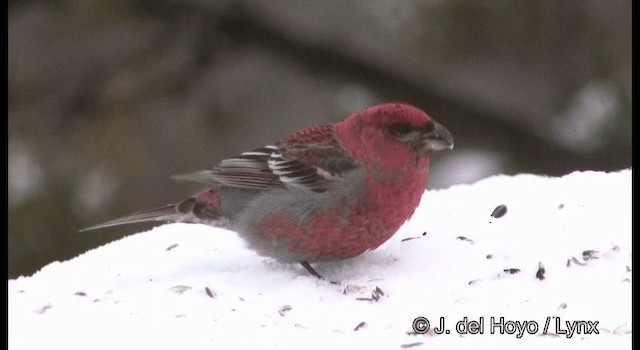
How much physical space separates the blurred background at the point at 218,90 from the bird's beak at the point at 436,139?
124 inches

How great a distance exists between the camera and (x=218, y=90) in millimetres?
7828

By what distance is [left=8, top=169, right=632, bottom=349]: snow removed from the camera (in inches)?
144

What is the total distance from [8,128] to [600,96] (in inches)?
169

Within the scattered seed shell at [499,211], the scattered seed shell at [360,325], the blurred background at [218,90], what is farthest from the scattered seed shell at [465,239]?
the blurred background at [218,90]

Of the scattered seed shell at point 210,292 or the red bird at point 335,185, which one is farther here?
the red bird at point 335,185

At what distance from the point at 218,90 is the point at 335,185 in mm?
3407

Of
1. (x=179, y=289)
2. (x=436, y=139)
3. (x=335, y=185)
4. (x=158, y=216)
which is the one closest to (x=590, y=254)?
(x=436, y=139)

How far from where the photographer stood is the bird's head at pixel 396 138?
458 cm

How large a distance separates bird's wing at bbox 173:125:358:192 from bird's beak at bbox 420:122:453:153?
0.32 metres

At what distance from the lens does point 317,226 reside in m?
4.57

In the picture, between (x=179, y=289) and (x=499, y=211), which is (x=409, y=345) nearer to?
(x=179, y=289)

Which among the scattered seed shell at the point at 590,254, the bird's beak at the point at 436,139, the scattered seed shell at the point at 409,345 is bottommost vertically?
the scattered seed shell at the point at 409,345

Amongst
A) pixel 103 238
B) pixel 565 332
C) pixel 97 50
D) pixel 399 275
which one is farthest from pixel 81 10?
pixel 565 332

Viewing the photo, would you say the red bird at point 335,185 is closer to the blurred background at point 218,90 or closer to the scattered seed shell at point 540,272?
the scattered seed shell at point 540,272
